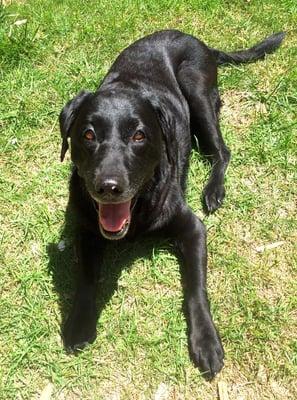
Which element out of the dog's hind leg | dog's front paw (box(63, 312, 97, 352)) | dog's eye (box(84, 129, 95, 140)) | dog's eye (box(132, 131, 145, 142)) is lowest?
dog's front paw (box(63, 312, 97, 352))

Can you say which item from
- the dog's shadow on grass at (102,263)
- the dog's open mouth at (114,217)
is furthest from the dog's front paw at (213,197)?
the dog's open mouth at (114,217)

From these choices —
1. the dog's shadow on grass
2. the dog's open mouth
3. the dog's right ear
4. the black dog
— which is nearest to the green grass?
the dog's shadow on grass

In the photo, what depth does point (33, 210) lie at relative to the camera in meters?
3.55

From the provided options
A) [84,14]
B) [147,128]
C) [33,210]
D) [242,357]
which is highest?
[147,128]

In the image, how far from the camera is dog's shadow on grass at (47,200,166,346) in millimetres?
3150

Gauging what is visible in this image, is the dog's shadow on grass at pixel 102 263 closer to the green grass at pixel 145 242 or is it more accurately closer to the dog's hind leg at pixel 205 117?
the green grass at pixel 145 242

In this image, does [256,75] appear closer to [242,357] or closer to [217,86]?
[217,86]

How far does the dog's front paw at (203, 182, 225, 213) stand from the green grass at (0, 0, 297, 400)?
55 mm

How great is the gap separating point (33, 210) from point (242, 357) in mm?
1552

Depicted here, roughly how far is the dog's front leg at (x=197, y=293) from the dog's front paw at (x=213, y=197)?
0.26 meters

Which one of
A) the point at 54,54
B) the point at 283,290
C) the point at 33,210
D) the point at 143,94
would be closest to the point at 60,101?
the point at 54,54

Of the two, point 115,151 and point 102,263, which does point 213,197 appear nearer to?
point 102,263

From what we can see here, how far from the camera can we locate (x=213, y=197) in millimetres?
3467

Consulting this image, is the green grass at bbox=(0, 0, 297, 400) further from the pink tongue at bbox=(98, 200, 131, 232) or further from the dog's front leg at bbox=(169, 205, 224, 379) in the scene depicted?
the pink tongue at bbox=(98, 200, 131, 232)
